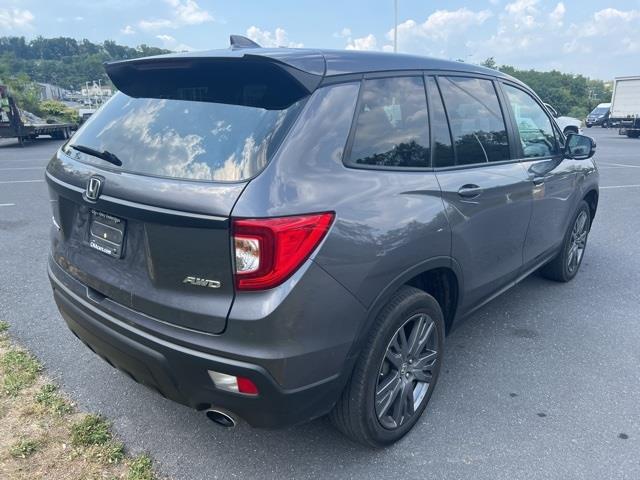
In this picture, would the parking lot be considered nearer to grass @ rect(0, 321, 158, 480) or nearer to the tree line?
grass @ rect(0, 321, 158, 480)

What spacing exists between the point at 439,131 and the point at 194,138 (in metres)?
1.31

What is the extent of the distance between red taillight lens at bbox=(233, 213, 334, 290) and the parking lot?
1.07 meters

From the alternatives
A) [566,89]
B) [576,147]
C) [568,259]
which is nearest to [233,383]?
[576,147]

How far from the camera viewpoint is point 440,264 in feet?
8.15

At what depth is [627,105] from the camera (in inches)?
1166

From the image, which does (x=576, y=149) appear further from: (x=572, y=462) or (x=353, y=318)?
(x=353, y=318)

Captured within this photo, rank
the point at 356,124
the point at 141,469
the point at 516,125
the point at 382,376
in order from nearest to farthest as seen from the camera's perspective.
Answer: the point at 356,124, the point at 141,469, the point at 382,376, the point at 516,125

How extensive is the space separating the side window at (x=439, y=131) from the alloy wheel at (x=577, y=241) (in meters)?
2.35

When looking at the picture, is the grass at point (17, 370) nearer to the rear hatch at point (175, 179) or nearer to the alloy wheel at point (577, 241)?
the rear hatch at point (175, 179)

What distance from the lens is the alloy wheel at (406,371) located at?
93.7 inches

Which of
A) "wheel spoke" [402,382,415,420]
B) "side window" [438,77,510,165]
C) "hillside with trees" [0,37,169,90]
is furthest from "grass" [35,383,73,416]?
"hillside with trees" [0,37,169,90]

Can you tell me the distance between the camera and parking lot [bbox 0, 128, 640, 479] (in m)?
2.36

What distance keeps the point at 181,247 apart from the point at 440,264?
1290mm

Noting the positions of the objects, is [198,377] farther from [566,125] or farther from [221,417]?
[566,125]
